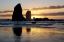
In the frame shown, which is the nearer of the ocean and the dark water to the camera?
the dark water

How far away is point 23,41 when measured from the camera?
12391mm

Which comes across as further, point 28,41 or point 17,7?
point 17,7

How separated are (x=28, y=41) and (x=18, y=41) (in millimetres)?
846

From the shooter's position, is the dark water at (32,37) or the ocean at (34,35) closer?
the dark water at (32,37)

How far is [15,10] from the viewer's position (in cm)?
11931

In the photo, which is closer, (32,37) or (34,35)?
(32,37)

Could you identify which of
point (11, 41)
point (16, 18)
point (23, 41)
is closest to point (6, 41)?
point (11, 41)

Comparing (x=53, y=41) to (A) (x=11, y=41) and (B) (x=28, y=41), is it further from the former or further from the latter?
(A) (x=11, y=41)

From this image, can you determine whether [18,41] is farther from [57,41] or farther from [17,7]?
[17,7]

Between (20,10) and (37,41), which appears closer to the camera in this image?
(37,41)

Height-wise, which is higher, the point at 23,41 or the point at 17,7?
the point at 17,7

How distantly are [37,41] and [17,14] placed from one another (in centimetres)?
10666

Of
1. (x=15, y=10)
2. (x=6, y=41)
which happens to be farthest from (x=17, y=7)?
(x=6, y=41)

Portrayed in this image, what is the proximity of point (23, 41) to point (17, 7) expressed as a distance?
10910 centimetres
